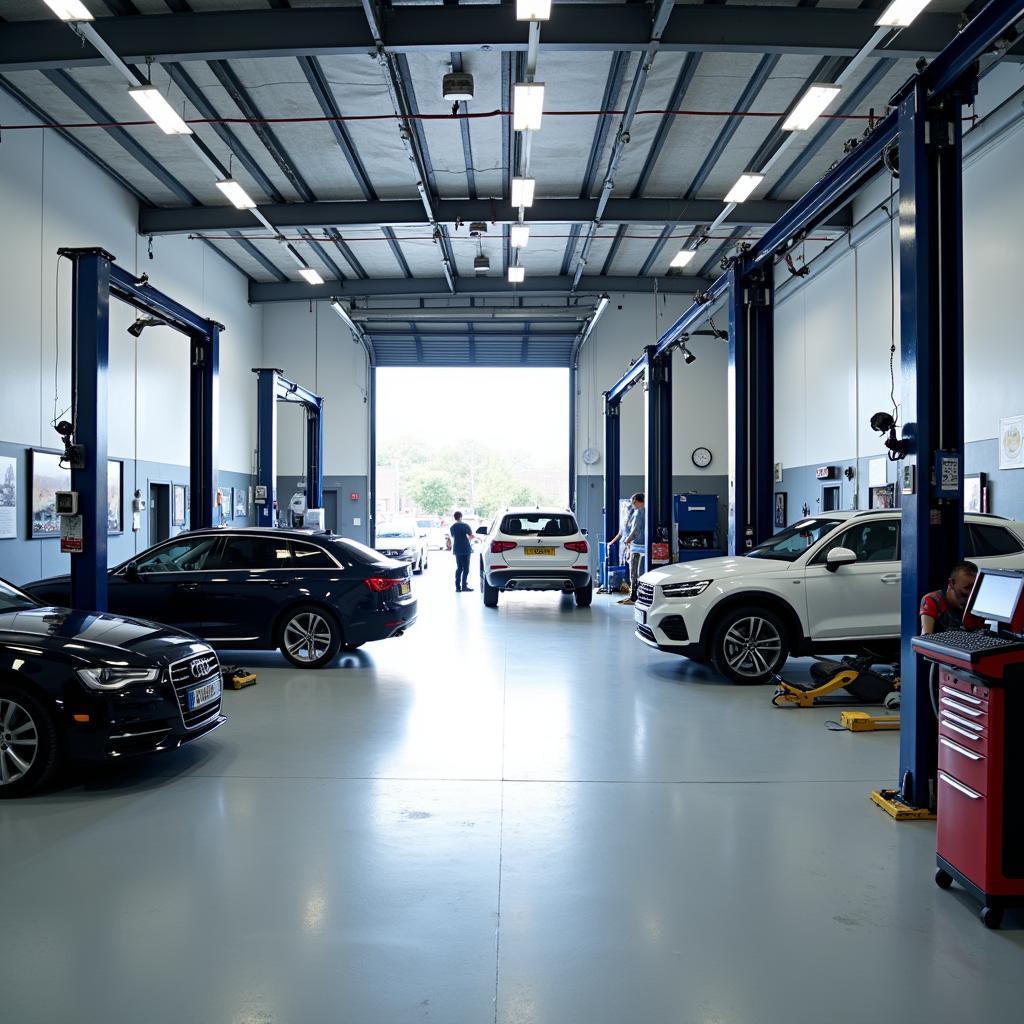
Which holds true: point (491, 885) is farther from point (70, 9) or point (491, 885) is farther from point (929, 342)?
point (70, 9)

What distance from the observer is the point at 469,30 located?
9.10 meters

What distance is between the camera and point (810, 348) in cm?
1730

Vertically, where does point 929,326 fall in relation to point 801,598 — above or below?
above

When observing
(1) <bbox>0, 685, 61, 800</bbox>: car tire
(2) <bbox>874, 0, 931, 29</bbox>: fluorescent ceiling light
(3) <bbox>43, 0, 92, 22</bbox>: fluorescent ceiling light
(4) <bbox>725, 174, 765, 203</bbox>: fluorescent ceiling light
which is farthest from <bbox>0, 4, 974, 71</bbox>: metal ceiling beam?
(1) <bbox>0, 685, 61, 800</bbox>: car tire

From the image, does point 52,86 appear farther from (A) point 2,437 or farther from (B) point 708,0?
(B) point 708,0

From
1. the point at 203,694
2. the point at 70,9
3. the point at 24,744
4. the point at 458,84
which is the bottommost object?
the point at 24,744

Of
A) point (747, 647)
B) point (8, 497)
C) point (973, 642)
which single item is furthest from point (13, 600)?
point (8, 497)

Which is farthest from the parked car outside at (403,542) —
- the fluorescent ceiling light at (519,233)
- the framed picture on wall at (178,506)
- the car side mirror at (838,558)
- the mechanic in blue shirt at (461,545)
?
the car side mirror at (838,558)

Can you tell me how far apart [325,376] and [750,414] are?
49.5 feet

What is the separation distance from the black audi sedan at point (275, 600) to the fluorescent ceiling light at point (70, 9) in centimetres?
504

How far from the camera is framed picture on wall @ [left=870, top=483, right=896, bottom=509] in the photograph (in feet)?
43.3

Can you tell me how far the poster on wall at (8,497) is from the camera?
10.7 metres

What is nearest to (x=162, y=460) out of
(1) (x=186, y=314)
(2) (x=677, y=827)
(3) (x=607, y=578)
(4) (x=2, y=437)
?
(4) (x=2, y=437)

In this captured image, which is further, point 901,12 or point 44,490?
point 44,490
